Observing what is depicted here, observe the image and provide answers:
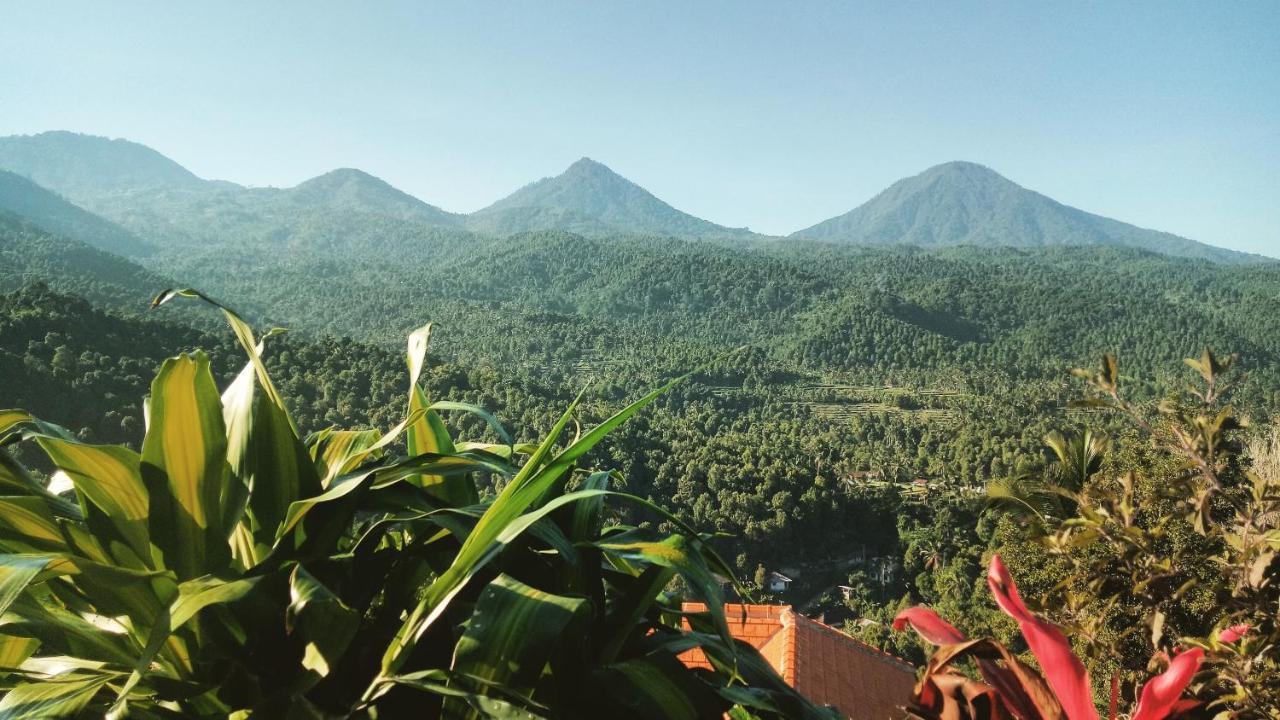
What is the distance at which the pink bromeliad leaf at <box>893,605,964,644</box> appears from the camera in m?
0.57

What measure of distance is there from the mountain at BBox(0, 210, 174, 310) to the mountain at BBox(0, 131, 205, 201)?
4593 inches

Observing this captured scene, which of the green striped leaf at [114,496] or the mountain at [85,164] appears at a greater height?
the mountain at [85,164]

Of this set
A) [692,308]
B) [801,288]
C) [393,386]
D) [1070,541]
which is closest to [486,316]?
[692,308]

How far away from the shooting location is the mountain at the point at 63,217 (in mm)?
96375

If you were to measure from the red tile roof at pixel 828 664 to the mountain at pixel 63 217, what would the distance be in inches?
4473

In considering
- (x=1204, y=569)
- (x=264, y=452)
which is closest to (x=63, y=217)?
(x=264, y=452)

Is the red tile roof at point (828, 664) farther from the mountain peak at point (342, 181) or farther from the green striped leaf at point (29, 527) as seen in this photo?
the mountain peak at point (342, 181)

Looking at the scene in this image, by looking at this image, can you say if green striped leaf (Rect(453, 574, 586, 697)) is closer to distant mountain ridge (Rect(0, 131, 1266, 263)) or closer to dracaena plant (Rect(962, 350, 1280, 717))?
dracaena plant (Rect(962, 350, 1280, 717))

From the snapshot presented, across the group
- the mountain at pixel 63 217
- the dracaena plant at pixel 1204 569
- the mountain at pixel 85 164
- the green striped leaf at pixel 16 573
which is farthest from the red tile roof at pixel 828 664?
the mountain at pixel 85 164

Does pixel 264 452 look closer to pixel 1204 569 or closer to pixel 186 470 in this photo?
pixel 186 470

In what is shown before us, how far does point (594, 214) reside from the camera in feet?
615

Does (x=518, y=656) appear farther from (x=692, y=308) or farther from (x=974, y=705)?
(x=692, y=308)

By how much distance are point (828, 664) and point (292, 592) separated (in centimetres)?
409

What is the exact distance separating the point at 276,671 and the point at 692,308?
9047 centimetres
